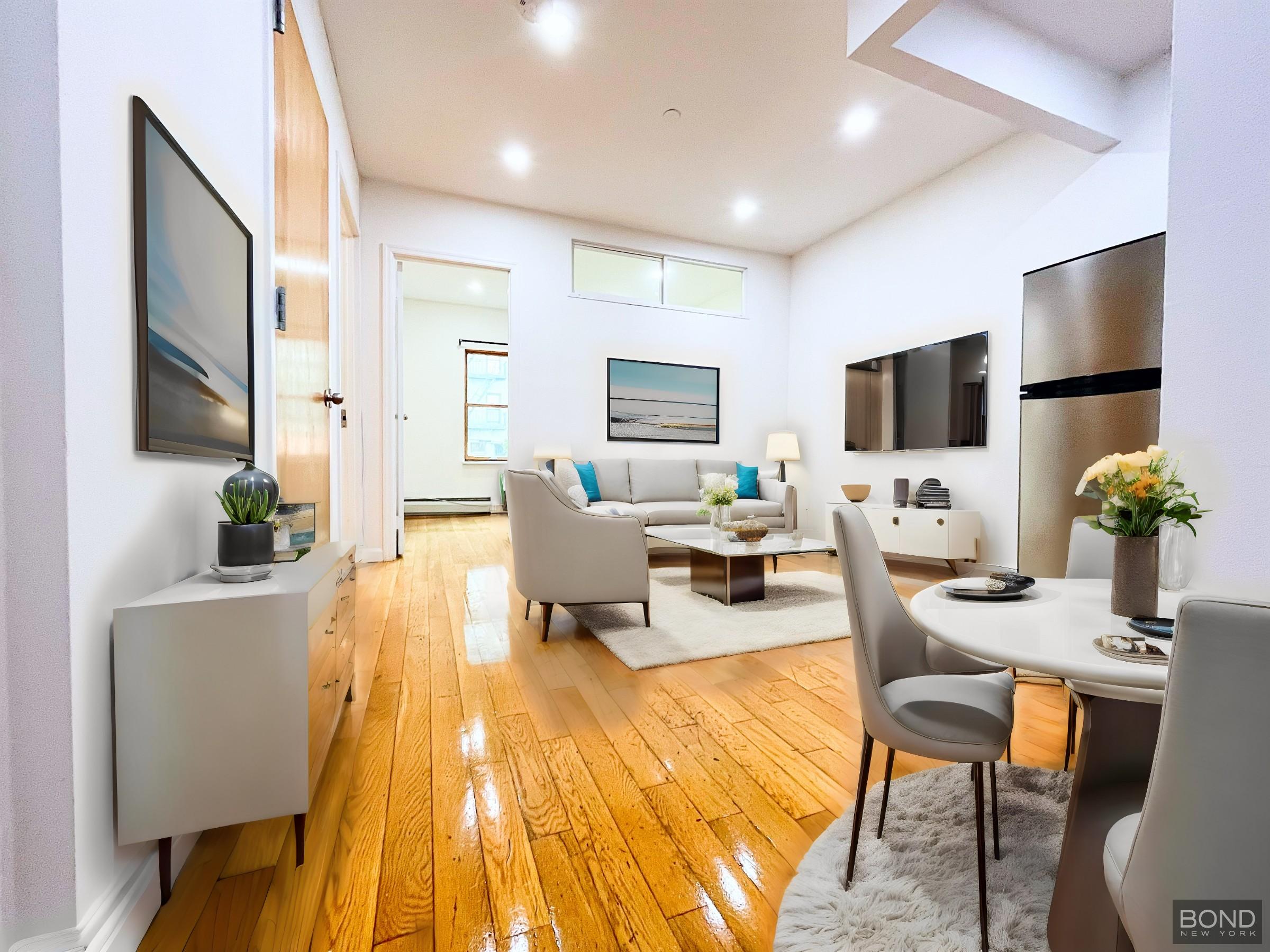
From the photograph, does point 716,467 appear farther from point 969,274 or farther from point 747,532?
Answer: point 969,274

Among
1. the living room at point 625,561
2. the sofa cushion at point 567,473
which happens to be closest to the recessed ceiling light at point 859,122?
the living room at point 625,561

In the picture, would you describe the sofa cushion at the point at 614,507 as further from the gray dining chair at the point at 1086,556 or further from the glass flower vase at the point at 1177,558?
the glass flower vase at the point at 1177,558

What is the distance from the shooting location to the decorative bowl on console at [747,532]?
345 cm

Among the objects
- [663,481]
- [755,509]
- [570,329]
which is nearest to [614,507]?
[663,481]

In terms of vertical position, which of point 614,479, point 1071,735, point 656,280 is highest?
point 656,280

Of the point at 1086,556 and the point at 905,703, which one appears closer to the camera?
the point at 905,703

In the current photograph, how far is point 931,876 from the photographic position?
45.4 inches

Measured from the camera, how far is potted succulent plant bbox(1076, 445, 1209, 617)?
41.3 inches

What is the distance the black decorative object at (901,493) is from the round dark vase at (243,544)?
4.50 meters

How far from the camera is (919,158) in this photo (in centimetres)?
432

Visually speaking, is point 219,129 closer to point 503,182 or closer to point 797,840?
point 797,840

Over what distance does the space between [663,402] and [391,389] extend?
2.63 metres

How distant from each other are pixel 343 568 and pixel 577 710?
0.93 metres

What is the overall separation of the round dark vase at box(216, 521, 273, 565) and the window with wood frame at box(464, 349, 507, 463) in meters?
7.46
